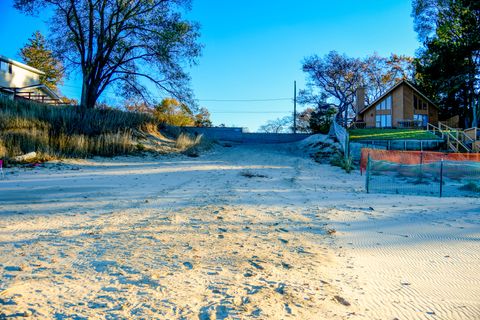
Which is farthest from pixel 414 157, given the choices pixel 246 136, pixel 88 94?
pixel 246 136

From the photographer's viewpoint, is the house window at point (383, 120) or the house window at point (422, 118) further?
the house window at point (383, 120)

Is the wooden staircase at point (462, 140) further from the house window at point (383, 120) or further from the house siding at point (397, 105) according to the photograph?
the house window at point (383, 120)

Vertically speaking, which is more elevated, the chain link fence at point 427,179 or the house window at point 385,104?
the house window at point 385,104

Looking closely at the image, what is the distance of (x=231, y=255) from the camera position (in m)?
4.16

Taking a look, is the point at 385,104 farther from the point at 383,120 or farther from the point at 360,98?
the point at 360,98

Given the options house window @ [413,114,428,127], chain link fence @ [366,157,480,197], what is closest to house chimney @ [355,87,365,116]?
house window @ [413,114,428,127]

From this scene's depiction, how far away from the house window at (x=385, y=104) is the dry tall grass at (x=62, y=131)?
32.6 metres

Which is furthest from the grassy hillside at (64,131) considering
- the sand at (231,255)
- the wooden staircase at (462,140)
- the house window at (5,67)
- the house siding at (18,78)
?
the wooden staircase at (462,140)

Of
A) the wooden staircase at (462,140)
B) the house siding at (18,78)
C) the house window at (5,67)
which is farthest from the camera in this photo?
the house siding at (18,78)

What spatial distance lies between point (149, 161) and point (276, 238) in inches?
472

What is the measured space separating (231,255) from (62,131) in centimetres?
1416

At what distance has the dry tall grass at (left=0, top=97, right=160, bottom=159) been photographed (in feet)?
45.1

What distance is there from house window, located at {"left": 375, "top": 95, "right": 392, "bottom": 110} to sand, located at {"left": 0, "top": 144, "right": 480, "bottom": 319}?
36515mm

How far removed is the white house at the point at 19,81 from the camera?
101 ft
